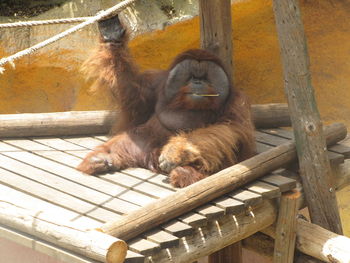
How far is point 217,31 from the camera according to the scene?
5148 millimetres

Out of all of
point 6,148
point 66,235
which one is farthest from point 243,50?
point 66,235

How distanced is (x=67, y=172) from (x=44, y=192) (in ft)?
1.21

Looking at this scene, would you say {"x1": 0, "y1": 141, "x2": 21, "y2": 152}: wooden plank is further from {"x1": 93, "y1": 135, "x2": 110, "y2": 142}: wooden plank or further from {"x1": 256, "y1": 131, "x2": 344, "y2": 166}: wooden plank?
{"x1": 256, "y1": 131, "x2": 344, "y2": 166}: wooden plank

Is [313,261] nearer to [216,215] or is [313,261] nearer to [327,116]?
[216,215]

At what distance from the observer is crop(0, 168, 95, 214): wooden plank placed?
12.6 feet

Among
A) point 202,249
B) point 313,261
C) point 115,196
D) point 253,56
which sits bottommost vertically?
point 313,261

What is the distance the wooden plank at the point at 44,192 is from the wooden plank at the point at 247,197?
0.76 m

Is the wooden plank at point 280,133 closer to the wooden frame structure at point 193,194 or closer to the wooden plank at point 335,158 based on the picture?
the wooden frame structure at point 193,194

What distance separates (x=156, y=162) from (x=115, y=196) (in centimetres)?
54

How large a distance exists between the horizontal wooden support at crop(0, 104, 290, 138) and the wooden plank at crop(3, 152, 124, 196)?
0.29 m

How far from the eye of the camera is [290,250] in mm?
4445

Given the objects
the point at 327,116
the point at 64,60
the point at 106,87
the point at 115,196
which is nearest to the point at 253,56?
the point at 327,116

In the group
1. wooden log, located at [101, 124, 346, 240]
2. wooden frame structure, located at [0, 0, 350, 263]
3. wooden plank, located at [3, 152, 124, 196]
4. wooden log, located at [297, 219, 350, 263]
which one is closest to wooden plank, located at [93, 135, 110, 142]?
wooden frame structure, located at [0, 0, 350, 263]

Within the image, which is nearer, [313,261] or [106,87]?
[313,261]
